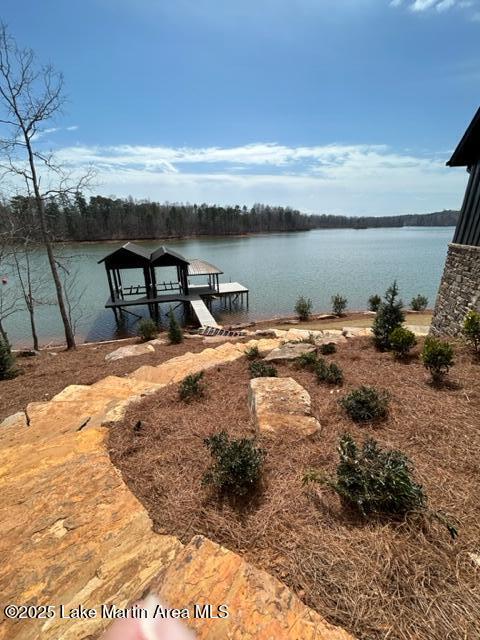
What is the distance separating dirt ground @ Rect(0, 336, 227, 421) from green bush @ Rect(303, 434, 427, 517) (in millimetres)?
5869

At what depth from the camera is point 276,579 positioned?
64.7 inches

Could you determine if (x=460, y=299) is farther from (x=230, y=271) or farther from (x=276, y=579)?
(x=230, y=271)

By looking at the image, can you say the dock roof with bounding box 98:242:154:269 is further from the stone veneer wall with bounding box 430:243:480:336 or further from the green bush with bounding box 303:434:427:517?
the green bush with bounding box 303:434:427:517

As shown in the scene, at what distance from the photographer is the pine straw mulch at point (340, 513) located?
1.53 metres

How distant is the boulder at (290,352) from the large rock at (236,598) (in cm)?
386

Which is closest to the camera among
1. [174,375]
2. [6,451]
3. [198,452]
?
[198,452]

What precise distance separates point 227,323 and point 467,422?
1408 centimetres

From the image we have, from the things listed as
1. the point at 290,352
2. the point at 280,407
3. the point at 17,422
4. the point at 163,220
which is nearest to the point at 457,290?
the point at 290,352

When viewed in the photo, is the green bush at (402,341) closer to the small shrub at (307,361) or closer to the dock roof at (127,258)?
the small shrub at (307,361)

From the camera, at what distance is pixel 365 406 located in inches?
130

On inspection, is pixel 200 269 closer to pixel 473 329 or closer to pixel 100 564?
pixel 473 329

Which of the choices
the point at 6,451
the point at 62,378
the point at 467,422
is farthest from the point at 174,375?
the point at 467,422

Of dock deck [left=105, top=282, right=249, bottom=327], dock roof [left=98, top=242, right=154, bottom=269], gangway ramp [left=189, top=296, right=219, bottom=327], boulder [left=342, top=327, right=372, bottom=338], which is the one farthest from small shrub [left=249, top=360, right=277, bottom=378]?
dock roof [left=98, top=242, right=154, bottom=269]

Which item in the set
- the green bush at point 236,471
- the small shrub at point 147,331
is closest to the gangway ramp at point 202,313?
the small shrub at point 147,331
